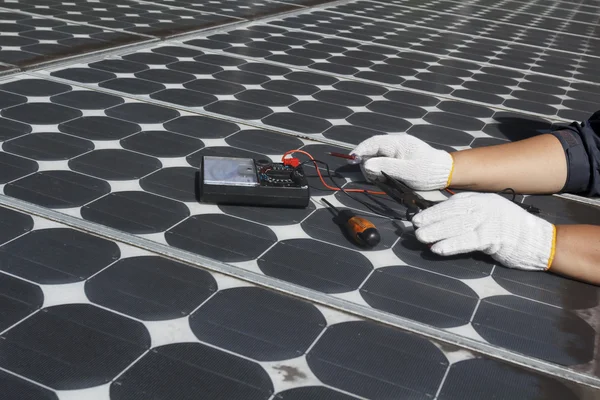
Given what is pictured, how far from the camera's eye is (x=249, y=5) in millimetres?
6406

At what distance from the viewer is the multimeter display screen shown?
2.23m

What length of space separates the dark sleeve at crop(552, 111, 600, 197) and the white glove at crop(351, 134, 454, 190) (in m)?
0.49

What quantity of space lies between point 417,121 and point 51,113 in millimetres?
1663

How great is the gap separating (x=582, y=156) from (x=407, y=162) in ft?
2.41

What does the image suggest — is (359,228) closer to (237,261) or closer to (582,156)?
(237,261)

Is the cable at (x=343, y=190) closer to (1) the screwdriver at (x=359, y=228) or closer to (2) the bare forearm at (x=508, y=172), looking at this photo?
(1) the screwdriver at (x=359, y=228)

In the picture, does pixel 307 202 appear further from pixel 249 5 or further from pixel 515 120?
pixel 249 5

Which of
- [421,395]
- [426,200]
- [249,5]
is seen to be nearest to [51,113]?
[426,200]

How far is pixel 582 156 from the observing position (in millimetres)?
2668

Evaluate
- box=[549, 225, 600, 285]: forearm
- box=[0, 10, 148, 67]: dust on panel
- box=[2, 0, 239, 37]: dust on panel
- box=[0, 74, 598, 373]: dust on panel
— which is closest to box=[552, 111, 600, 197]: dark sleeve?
box=[0, 74, 598, 373]: dust on panel

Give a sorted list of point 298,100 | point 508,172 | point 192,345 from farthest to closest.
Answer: point 298,100
point 508,172
point 192,345

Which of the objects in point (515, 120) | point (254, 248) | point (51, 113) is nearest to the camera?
point (254, 248)

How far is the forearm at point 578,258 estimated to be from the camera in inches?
79.0

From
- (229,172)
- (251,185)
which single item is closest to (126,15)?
(229,172)
